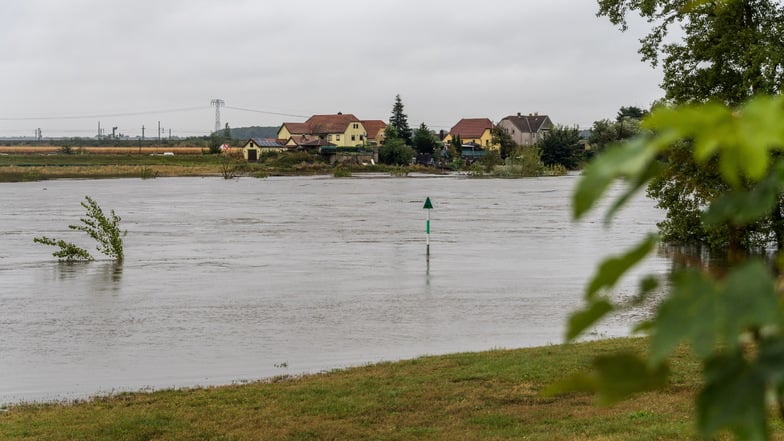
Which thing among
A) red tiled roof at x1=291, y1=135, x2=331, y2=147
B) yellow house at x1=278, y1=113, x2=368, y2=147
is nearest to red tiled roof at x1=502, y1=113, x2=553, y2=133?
yellow house at x1=278, y1=113, x2=368, y2=147

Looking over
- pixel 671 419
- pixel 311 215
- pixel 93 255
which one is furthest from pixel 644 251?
pixel 311 215

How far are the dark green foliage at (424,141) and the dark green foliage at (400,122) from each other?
3.19 meters

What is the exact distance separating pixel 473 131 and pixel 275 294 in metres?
151

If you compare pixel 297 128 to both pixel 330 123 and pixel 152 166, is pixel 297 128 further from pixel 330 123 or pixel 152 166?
pixel 152 166

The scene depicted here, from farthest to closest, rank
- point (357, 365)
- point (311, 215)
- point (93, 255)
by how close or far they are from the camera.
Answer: point (311, 215)
point (93, 255)
point (357, 365)

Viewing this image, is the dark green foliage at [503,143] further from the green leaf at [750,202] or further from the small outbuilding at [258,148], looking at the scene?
the green leaf at [750,202]

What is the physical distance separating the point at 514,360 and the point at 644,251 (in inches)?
549

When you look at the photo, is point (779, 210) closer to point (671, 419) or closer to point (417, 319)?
point (417, 319)

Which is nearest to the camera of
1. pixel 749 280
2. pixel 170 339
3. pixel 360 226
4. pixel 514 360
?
pixel 749 280

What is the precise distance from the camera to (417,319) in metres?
21.9

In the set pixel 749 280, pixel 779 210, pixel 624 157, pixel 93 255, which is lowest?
pixel 93 255

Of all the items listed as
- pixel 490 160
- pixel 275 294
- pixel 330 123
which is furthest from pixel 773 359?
pixel 330 123

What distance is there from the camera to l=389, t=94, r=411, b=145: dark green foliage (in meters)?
154

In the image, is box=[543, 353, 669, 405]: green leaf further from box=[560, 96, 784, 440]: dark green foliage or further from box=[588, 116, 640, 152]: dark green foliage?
box=[588, 116, 640, 152]: dark green foliage
